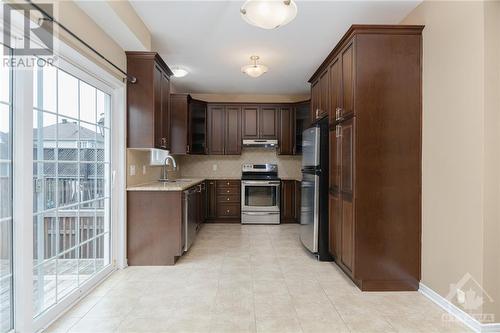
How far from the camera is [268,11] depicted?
2.11m

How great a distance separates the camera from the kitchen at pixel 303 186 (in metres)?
2.02

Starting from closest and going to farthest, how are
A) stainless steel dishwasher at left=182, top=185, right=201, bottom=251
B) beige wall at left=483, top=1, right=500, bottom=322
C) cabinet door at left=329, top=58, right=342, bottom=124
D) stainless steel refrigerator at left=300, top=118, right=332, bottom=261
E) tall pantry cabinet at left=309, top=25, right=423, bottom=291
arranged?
beige wall at left=483, top=1, right=500, bottom=322 → tall pantry cabinet at left=309, top=25, right=423, bottom=291 → cabinet door at left=329, top=58, right=342, bottom=124 → stainless steel refrigerator at left=300, top=118, right=332, bottom=261 → stainless steel dishwasher at left=182, top=185, right=201, bottom=251

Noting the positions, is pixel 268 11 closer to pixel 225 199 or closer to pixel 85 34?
pixel 85 34

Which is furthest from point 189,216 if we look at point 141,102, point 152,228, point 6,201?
point 6,201

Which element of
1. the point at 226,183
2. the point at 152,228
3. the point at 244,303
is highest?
the point at 226,183

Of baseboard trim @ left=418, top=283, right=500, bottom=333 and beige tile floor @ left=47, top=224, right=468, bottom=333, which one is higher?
baseboard trim @ left=418, top=283, right=500, bottom=333

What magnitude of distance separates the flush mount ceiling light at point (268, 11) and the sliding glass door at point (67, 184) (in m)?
1.55

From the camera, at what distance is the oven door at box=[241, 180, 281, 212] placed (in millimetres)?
5672

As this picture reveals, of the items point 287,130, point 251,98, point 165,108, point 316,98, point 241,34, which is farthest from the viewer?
point 251,98

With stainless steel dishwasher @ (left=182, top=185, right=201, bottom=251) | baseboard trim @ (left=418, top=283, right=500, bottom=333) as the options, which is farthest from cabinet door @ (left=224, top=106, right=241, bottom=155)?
baseboard trim @ (left=418, top=283, right=500, bottom=333)

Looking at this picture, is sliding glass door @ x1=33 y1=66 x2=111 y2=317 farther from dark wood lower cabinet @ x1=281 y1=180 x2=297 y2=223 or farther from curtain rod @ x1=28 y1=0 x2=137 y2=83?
dark wood lower cabinet @ x1=281 y1=180 x2=297 y2=223

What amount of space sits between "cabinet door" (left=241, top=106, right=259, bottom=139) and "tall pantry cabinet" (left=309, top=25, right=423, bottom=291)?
3.42 m

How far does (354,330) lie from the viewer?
2.00m

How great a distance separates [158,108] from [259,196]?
2.90m
